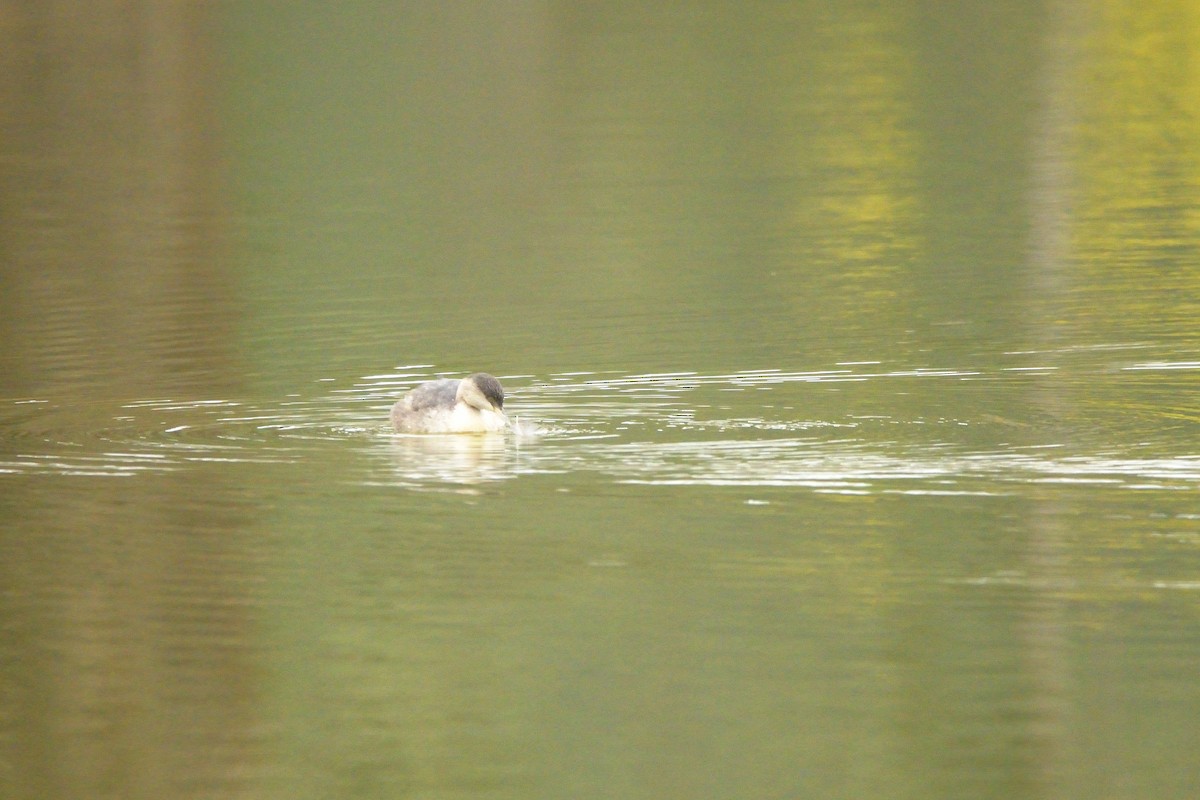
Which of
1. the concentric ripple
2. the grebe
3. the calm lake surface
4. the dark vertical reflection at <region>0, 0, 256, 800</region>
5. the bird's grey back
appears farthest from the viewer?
the bird's grey back

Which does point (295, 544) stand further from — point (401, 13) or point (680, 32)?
point (401, 13)

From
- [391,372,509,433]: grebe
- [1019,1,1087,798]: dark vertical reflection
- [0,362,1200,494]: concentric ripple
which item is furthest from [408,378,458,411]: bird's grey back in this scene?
[1019,1,1087,798]: dark vertical reflection

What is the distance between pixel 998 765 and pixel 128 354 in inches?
392

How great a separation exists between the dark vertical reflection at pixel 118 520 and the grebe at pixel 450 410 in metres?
1.32

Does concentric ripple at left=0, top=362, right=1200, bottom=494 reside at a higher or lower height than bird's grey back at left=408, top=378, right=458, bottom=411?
lower

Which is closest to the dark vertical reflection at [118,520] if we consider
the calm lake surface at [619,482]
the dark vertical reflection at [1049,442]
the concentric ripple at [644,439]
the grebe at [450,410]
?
the calm lake surface at [619,482]

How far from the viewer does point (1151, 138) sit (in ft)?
95.6

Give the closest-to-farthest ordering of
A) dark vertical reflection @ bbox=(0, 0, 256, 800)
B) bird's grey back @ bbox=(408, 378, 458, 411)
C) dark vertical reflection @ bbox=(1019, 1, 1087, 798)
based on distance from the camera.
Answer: dark vertical reflection @ bbox=(1019, 1, 1087, 798), dark vertical reflection @ bbox=(0, 0, 256, 800), bird's grey back @ bbox=(408, 378, 458, 411)

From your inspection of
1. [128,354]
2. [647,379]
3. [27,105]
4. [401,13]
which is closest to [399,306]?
[128,354]

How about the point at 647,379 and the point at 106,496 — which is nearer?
the point at 106,496

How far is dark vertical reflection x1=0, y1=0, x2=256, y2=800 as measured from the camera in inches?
314

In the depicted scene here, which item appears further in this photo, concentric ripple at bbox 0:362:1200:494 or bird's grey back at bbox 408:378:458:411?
bird's grey back at bbox 408:378:458:411

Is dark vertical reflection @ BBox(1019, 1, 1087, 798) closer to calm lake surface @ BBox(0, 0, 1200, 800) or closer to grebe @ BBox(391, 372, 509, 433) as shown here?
calm lake surface @ BBox(0, 0, 1200, 800)

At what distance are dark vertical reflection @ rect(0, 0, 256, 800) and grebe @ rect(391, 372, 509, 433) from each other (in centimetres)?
132
